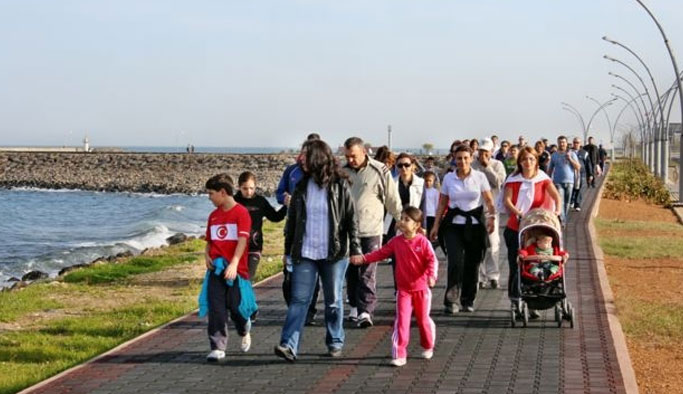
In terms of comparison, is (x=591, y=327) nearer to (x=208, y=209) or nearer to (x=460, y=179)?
(x=460, y=179)

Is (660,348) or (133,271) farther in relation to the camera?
(133,271)

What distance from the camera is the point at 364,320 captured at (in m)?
11.4

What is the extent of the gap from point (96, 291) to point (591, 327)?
26.8 feet

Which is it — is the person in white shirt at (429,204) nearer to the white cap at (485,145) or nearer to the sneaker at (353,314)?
the white cap at (485,145)

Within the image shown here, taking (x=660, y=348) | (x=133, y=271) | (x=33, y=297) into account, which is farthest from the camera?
(x=133, y=271)

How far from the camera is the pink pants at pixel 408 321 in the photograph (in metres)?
9.63

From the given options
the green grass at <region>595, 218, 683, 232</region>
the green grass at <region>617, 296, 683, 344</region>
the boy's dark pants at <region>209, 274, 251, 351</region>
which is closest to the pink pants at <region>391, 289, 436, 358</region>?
the boy's dark pants at <region>209, 274, 251, 351</region>

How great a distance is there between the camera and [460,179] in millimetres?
12289

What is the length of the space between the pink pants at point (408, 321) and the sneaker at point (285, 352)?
0.81 metres

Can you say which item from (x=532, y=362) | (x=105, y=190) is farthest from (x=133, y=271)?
(x=105, y=190)

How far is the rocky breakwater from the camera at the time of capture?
8519 centimetres

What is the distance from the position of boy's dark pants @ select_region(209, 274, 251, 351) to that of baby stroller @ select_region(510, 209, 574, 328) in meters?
2.91

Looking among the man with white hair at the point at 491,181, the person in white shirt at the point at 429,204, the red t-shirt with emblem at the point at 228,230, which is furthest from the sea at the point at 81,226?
the red t-shirt with emblem at the point at 228,230

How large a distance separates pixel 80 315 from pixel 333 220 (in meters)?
5.76
